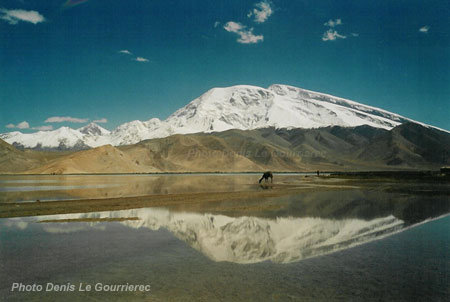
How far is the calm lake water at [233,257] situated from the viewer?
33.8ft

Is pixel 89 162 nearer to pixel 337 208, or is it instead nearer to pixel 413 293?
pixel 337 208

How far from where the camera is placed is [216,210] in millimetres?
27516

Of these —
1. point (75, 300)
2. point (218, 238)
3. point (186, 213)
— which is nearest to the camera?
point (75, 300)

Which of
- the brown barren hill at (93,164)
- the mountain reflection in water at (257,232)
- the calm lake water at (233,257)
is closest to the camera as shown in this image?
the calm lake water at (233,257)

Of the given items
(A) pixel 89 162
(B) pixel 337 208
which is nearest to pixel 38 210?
(B) pixel 337 208

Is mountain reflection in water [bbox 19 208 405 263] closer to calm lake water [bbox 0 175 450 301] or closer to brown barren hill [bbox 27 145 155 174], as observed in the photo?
calm lake water [bbox 0 175 450 301]

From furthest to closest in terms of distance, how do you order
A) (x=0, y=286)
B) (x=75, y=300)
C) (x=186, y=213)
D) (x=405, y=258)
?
(x=186, y=213), (x=405, y=258), (x=0, y=286), (x=75, y=300)

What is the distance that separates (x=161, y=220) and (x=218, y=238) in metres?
6.63

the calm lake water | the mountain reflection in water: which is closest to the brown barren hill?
the mountain reflection in water

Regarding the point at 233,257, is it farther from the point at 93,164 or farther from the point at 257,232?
the point at 93,164

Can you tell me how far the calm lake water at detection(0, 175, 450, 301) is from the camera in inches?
405

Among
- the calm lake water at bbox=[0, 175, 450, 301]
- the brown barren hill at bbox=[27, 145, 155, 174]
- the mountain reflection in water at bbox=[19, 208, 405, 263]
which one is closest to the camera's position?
the calm lake water at bbox=[0, 175, 450, 301]

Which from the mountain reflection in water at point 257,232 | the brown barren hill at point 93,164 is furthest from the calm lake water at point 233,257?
the brown barren hill at point 93,164

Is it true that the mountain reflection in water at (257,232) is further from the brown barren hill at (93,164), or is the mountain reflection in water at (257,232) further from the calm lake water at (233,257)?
the brown barren hill at (93,164)
